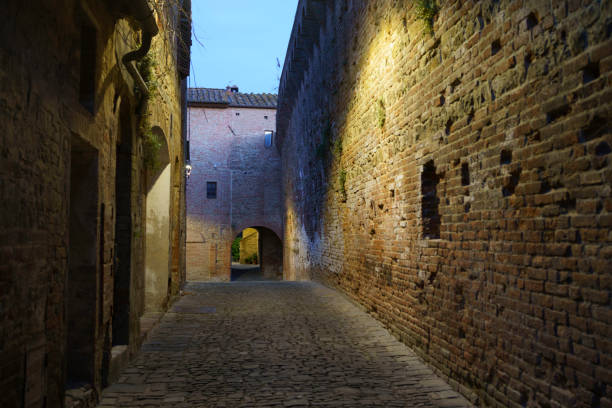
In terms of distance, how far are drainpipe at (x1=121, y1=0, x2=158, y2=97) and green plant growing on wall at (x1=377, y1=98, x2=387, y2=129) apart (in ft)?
9.65

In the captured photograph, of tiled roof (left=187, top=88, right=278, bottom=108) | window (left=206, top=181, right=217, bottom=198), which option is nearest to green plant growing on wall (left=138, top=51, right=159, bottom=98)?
window (left=206, top=181, right=217, bottom=198)

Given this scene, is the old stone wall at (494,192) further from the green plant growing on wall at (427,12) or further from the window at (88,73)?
the window at (88,73)

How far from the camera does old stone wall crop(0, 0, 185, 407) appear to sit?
244 cm

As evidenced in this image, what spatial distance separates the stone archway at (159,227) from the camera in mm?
7832

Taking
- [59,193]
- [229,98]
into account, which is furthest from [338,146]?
[229,98]

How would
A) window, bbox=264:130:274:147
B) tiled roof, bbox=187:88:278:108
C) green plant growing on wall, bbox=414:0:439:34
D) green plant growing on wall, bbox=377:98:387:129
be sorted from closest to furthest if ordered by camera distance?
green plant growing on wall, bbox=414:0:439:34, green plant growing on wall, bbox=377:98:387:129, tiled roof, bbox=187:88:278:108, window, bbox=264:130:274:147

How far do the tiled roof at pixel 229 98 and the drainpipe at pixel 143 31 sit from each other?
1993 centimetres

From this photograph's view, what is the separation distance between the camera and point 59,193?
3.13 meters

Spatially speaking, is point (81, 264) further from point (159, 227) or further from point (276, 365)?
point (159, 227)

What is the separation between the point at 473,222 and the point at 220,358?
2.97m

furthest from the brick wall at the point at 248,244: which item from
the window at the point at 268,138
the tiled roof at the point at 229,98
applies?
the tiled roof at the point at 229,98

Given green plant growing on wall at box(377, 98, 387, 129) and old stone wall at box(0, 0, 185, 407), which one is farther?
green plant growing on wall at box(377, 98, 387, 129)

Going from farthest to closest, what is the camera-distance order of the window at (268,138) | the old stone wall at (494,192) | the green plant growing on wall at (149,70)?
1. the window at (268,138)
2. the green plant growing on wall at (149,70)
3. the old stone wall at (494,192)

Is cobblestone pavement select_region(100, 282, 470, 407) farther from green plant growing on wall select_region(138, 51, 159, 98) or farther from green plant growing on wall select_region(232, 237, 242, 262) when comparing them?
green plant growing on wall select_region(232, 237, 242, 262)
